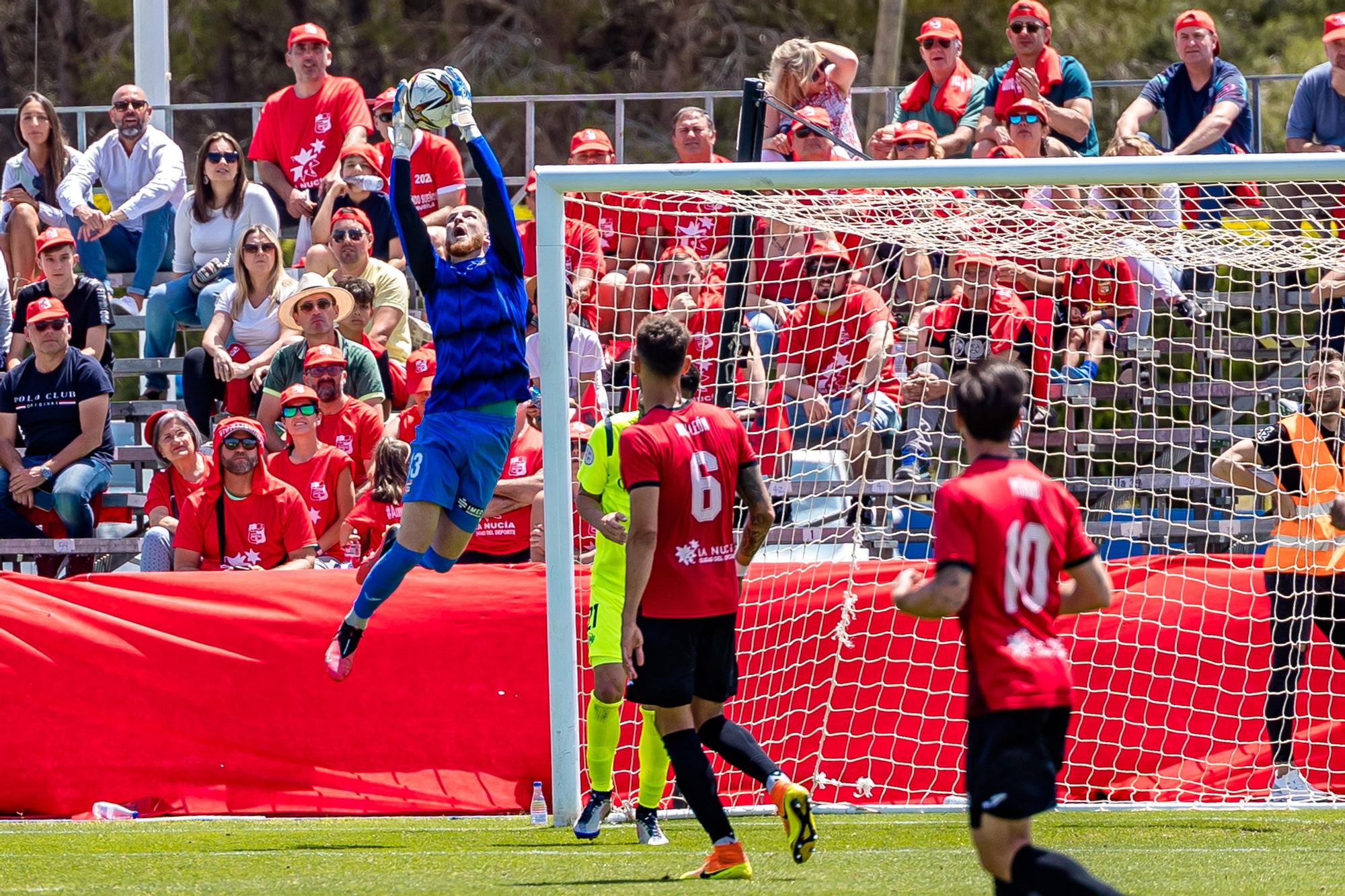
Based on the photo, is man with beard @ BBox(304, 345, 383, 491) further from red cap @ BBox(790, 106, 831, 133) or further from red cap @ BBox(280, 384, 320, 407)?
red cap @ BBox(790, 106, 831, 133)

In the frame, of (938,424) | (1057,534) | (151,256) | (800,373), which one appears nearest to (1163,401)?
(938,424)

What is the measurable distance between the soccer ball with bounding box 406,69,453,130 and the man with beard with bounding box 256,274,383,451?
4.13 metres

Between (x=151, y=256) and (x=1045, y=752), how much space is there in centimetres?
1058

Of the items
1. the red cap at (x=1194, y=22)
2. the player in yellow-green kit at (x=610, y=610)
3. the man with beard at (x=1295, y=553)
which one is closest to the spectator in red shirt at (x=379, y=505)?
the player in yellow-green kit at (x=610, y=610)

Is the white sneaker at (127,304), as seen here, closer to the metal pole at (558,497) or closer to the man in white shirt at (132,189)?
the man in white shirt at (132,189)

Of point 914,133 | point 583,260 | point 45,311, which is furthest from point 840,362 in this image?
point 45,311

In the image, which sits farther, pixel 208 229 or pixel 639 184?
pixel 208 229

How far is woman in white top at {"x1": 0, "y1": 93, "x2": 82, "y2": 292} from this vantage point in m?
13.8

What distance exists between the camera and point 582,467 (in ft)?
25.8

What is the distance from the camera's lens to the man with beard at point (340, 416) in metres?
11.1

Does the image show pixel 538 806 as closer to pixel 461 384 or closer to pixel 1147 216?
pixel 461 384

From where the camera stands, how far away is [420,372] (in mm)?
11391

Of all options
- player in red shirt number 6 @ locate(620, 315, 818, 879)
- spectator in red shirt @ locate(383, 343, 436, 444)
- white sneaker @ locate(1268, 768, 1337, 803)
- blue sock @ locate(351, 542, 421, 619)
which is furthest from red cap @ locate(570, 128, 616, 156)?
white sneaker @ locate(1268, 768, 1337, 803)

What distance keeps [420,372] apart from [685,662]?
16.8 ft
